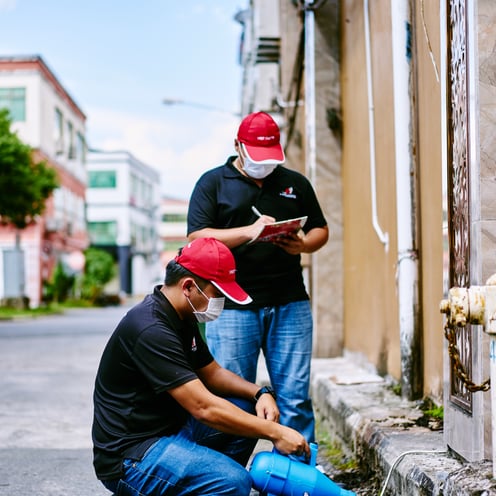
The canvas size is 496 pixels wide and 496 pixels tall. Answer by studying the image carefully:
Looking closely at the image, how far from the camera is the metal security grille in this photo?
338 centimetres

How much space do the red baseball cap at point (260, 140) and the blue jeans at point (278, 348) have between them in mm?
826

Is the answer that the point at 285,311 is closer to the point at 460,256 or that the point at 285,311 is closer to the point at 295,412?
the point at 295,412

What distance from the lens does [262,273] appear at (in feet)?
15.0

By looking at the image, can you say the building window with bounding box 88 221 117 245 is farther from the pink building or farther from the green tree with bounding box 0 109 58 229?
the green tree with bounding box 0 109 58 229

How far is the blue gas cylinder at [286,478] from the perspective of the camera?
3.40 m

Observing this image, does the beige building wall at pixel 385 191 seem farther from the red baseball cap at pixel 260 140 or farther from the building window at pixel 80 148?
the building window at pixel 80 148

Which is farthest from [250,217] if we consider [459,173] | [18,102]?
[18,102]

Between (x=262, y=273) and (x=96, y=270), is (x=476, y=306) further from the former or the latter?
(x=96, y=270)

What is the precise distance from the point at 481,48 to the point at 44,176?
2737 centimetres

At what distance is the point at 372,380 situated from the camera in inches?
246

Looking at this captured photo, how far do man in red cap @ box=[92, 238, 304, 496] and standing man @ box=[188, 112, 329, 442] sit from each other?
965 millimetres

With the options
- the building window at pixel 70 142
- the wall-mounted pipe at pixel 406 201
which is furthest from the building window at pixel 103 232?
the wall-mounted pipe at pixel 406 201

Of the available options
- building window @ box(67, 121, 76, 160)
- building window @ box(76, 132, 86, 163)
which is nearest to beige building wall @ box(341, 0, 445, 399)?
building window @ box(67, 121, 76, 160)

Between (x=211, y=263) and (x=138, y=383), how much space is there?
22.9 inches
